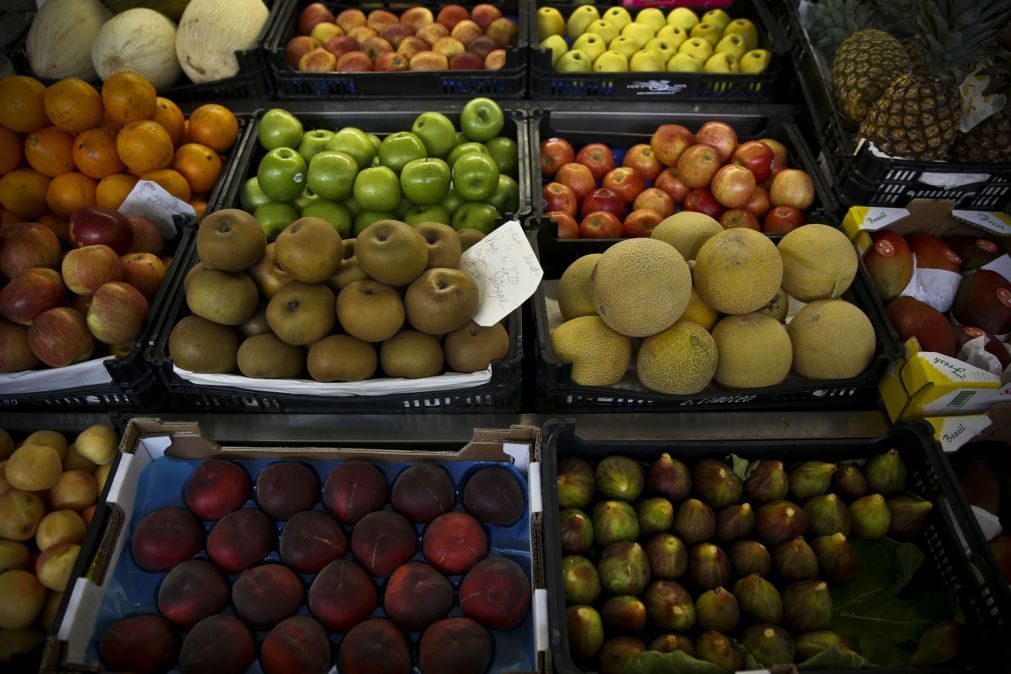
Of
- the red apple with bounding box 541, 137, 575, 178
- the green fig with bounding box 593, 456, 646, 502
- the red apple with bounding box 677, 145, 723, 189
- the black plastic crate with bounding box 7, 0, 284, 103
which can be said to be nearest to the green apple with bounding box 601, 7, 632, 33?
the red apple with bounding box 541, 137, 575, 178

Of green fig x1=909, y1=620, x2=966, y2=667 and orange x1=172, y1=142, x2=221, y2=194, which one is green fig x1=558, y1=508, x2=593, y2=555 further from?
orange x1=172, y1=142, x2=221, y2=194

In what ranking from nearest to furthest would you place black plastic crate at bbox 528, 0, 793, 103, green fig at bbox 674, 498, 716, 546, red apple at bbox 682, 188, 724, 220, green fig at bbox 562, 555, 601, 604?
green fig at bbox 562, 555, 601, 604
green fig at bbox 674, 498, 716, 546
red apple at bbox 682, 188, 724, 220
black plastic crate at bbox 528, 0, 793, 103

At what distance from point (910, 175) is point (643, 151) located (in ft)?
3.27

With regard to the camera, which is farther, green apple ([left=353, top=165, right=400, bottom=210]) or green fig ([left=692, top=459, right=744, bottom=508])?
green apple ([left=353, top=165, right=400, bottom=210])

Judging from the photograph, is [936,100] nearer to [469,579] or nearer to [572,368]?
[572,368]

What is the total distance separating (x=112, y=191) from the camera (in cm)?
225

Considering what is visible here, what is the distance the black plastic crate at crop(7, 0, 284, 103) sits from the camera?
2861 millimetres

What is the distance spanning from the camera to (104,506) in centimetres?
152

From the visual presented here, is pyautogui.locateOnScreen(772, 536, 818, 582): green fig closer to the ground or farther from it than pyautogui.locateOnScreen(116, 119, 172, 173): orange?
closer to the ground

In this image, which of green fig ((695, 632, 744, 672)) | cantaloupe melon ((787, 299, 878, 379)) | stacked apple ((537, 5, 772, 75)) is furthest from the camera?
stacked apple ((537, 5, 772, 75))

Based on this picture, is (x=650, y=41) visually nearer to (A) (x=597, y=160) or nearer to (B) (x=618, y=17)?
(B) (x=618, y=17)

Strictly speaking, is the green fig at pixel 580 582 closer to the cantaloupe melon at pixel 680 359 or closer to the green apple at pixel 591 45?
the cantaloupe melon at pixel 680 359

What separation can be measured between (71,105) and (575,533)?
7.35 ft

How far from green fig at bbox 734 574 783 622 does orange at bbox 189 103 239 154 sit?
2454mm
